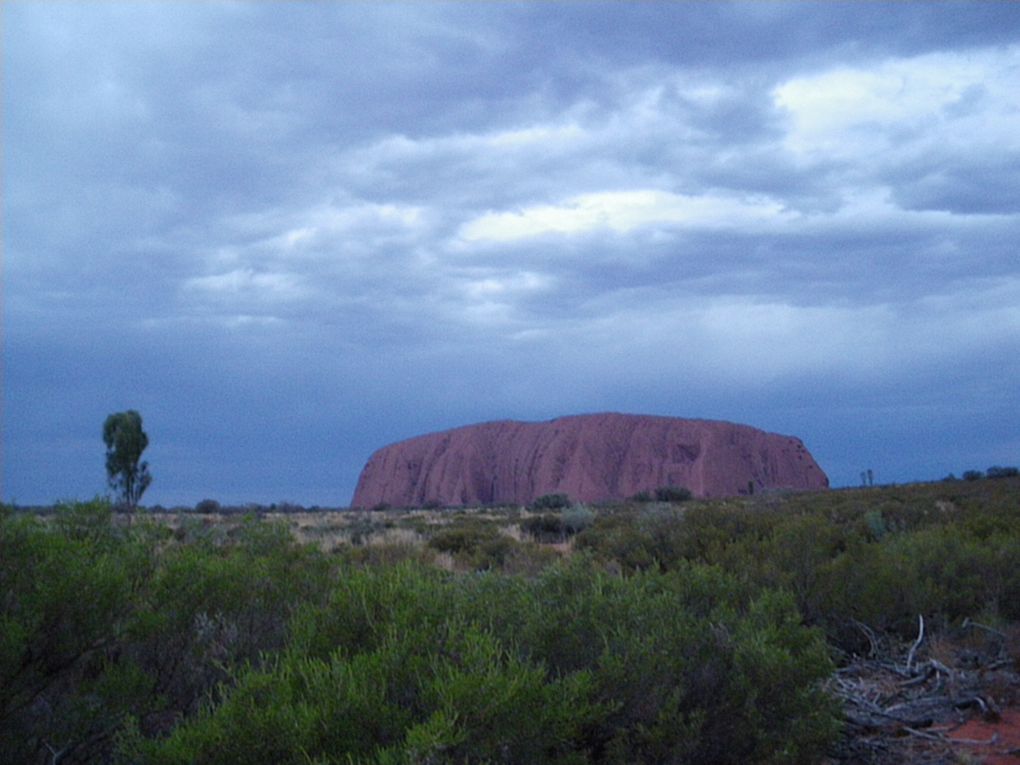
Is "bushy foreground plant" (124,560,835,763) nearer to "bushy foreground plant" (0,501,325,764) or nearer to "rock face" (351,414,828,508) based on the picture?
"bushy foreground plant" (0,501,325,764)

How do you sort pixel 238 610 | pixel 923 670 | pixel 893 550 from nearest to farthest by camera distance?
pixel 238 610 < pixel 923 670 < pixel 893 550

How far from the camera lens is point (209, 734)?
10.9 ft

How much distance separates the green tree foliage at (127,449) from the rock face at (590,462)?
41070 millimetres

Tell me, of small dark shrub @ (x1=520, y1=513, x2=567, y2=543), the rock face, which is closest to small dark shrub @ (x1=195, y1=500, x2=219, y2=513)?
small dark shrub @ (x1=520, y1=513, x2=567, y2=543)

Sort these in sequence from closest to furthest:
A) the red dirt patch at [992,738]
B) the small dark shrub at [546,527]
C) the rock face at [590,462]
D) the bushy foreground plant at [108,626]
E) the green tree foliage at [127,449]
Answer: the bushy foreground plant at [108,626] → the red dirt patch at [992,738] → the small dark shrub at [546,527] → the green tree foliage at [127,449] → the rock face at [590,462]

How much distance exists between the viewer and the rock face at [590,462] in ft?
281

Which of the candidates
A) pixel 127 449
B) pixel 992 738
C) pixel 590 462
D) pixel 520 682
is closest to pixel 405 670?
pixel 520 682

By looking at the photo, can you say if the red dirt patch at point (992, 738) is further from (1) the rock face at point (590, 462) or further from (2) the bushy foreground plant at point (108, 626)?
(1) the rock face at point (590, 462)

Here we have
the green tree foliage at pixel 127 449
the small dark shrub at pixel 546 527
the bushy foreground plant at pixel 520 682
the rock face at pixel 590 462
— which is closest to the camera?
the bushy foreground plant at pixel 520 682

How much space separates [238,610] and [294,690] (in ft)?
5.56

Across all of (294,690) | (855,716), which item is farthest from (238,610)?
(855,716)

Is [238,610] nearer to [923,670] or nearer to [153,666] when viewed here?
[153,666]

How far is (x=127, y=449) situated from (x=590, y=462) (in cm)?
5804

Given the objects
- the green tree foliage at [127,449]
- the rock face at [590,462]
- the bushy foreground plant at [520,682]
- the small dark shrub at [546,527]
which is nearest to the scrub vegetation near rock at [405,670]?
the bushy foreground plant at [520,682]
